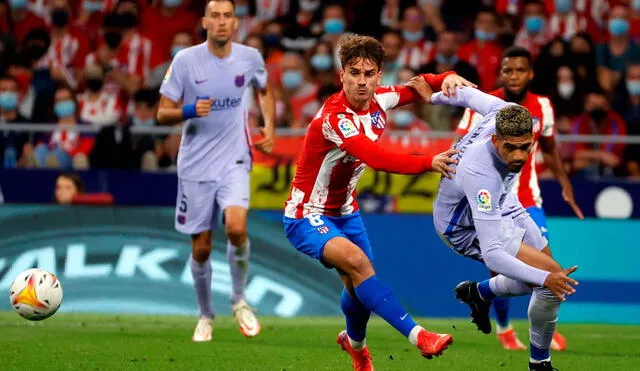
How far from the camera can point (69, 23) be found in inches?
762

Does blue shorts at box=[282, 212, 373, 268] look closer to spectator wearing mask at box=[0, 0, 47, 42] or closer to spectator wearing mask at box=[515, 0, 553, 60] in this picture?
spectator wearing mask at box=[515, 0, 553, 60]

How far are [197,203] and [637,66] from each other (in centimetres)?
752

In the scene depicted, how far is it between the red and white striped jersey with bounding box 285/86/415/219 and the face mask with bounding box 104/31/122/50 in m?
9.81

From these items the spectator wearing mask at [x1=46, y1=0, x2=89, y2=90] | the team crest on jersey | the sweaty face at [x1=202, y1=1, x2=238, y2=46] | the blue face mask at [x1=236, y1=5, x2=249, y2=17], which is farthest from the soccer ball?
the blue face mask at [x1=236, y1=5, x2=249, y2=17]

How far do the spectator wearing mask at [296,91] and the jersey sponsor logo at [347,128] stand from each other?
809cm

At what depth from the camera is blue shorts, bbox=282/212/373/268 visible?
888cm

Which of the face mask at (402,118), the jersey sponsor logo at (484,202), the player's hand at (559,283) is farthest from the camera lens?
the face mask at (402,118)

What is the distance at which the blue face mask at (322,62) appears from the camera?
17.2 metres

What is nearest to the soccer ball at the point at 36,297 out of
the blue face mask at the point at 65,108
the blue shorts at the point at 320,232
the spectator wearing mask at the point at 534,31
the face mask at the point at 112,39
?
the blue shorts at the point at 320,232

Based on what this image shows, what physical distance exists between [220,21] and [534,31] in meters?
7.28

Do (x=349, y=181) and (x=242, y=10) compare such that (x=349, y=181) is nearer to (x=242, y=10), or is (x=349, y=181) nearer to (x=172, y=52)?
(x=172, y=52)

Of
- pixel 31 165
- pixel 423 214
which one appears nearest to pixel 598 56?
pixel 423 214

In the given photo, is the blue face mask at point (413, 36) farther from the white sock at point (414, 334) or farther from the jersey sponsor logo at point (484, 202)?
the white sock at point (414, 334)

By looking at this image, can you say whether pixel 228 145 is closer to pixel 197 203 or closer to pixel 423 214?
pixel 197 203
